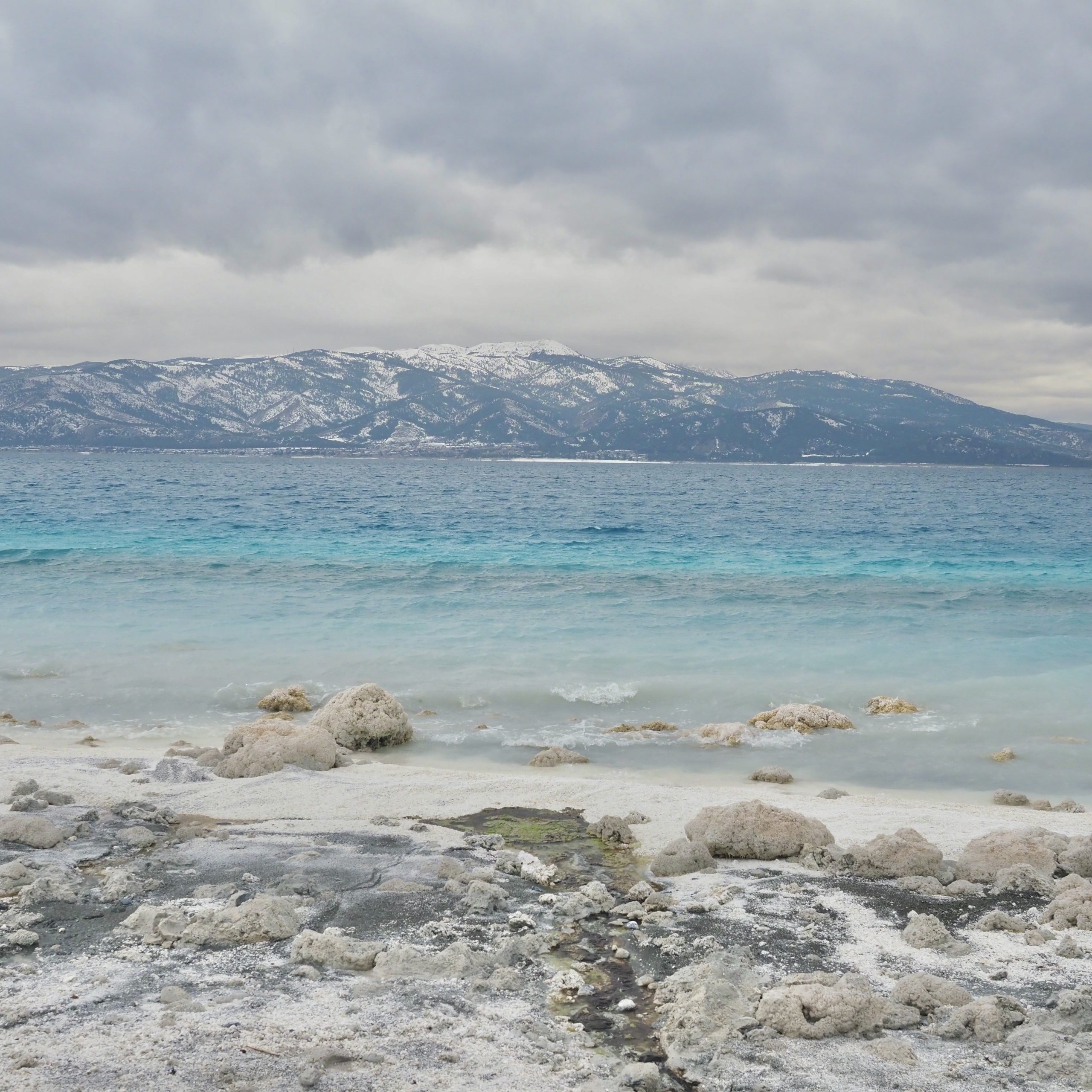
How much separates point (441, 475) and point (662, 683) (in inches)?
4874

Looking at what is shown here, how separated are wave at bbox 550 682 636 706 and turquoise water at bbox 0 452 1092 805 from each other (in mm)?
78

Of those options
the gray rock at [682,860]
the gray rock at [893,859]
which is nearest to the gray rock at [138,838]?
the gray rock at [682,860]

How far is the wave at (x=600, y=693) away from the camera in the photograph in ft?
50.2

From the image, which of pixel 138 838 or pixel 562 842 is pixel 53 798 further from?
pixel 562 842

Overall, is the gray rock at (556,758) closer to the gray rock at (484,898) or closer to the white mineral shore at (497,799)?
the white mineral shore at (497,799)


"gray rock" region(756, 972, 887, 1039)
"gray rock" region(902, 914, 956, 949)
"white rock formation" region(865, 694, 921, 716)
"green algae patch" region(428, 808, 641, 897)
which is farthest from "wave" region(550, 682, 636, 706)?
"gray rock" region(756, 972, 887, 1039)

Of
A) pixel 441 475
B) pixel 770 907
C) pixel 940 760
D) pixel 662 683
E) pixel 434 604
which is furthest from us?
pixel 441 475

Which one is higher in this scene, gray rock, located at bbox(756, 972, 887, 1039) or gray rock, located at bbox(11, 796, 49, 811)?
gray rock, located at bbox(756, 972, 887, 1039)

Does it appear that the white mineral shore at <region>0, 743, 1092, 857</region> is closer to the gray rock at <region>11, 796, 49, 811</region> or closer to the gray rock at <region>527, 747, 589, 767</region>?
the gray rock at <region>11, 796, 49, 811</region>

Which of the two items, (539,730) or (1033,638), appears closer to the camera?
(539,730)

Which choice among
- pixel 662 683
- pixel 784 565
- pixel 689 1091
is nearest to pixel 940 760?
pixel 662 683

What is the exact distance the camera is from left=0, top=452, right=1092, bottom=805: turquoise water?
43.8ft

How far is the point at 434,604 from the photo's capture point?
24.3 metres

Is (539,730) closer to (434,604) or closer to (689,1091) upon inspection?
(689,1091)
